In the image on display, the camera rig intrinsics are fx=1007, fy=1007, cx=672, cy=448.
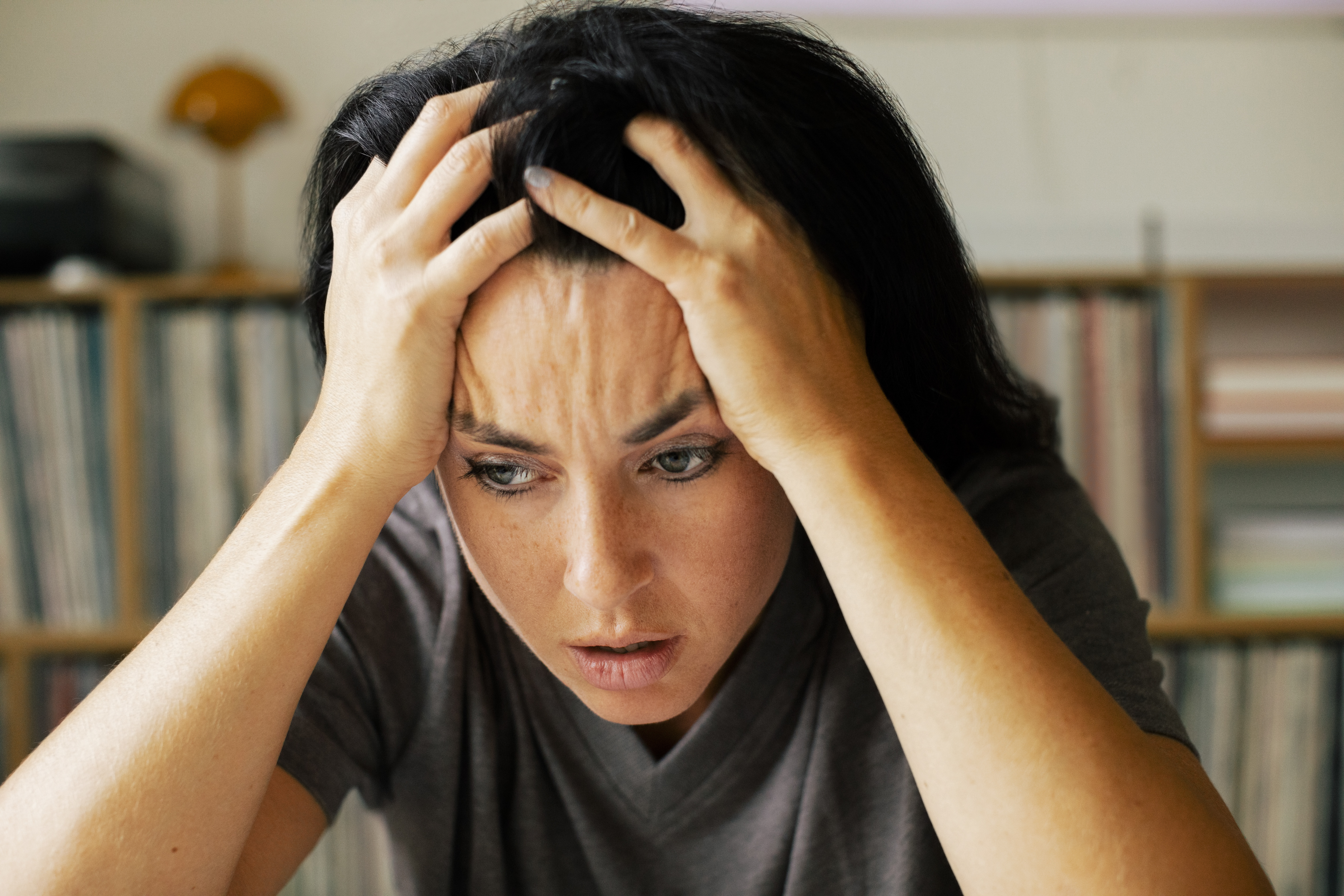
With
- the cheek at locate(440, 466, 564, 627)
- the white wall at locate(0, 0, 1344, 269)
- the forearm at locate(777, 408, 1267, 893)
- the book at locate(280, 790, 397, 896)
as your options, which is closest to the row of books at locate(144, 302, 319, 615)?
the white wall at locate(0, 0, 1344, 269)

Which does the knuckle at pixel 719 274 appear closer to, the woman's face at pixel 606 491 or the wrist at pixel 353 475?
the woman's face at pixel 606 491

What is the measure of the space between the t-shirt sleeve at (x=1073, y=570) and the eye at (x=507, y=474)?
0.43 metres

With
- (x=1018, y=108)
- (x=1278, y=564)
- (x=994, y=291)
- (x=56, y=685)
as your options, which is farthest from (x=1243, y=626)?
(x=56, y=685)

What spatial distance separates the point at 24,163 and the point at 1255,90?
2.49m

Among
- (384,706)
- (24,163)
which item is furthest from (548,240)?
(24,163)

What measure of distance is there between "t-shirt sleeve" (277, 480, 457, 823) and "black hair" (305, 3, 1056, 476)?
0.80 feet

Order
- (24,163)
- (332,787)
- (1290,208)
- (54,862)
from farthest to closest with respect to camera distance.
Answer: (1290,208), (24,163), (332,787), (54,862)

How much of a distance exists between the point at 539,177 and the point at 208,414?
151cm

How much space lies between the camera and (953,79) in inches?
86.9

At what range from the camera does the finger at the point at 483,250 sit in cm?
67

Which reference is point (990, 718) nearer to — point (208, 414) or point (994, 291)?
point (994, 291)

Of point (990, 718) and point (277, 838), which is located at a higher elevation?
point (990, 718)

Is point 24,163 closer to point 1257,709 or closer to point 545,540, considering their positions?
point 545,540

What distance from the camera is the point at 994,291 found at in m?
1.91
